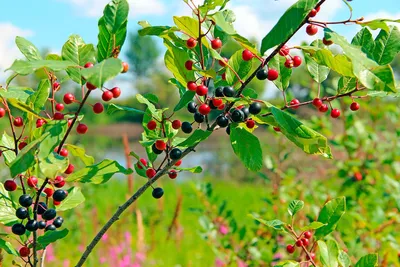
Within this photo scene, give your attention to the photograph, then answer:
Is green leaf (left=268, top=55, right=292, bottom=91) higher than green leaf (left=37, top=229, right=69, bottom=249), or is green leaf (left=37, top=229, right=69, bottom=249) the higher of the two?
green leaf (left=268, top=55, right=292, bottom=91)

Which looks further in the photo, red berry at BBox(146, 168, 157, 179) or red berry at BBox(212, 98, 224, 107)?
red berry at BBox(146, 168, 157, 179)

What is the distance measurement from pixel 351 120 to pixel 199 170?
2138 mm

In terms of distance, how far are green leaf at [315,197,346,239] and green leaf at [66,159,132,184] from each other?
0.48m

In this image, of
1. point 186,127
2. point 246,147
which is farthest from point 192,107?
point 246,147

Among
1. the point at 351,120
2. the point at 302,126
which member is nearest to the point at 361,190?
the point at 351,120

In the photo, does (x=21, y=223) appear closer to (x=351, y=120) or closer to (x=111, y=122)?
(x=351, y=120)

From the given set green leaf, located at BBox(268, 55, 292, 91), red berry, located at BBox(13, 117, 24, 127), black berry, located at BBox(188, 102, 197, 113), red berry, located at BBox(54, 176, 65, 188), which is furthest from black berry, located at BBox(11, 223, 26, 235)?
green leaf, located at BBox(268, 55, 292, 91)

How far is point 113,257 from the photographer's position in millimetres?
4609

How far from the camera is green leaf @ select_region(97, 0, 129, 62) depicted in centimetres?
99

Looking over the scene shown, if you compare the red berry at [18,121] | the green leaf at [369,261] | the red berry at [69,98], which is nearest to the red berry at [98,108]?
the red berry at [69,98]

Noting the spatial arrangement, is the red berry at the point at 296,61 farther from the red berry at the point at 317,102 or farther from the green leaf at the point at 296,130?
the green leaf at the point at 296,130

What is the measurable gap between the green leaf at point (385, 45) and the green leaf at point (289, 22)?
221mm

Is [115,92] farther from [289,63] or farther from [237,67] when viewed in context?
[289,63]

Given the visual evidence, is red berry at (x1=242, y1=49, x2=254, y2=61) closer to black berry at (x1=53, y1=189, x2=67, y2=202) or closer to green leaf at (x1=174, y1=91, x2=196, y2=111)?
green leaf at (x1=174, y1=91, x2=196, y2=111)
